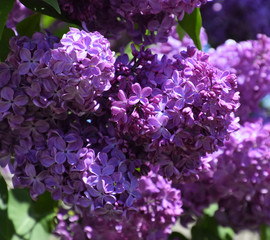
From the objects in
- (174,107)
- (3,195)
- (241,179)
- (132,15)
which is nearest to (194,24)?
(132,15)

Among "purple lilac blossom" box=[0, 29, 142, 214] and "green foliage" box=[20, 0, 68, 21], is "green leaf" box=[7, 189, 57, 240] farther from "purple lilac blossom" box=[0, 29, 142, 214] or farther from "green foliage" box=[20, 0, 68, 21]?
"green foliage" box=[20, 0, 68, 21]

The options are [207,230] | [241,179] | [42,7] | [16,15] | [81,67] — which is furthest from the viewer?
[207,230]

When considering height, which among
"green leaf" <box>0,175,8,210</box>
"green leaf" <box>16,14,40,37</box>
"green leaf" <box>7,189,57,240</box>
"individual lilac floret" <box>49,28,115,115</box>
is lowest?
A: "green leaf" <box>7,189,57,240</box>

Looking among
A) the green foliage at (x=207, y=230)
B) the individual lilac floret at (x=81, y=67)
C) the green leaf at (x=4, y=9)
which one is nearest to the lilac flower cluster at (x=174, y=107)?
the individual lilac floret at (x=81, y=67)

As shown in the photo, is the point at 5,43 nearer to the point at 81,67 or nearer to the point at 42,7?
the point at 42,7

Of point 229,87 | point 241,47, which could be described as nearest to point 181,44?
point 241,47

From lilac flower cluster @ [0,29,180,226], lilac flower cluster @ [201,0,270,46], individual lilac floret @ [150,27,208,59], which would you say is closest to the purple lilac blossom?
lilac flower cluster @ [0,29,180,226]

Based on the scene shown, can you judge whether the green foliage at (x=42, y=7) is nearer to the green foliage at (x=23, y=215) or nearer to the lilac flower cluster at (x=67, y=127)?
the lilac flower cluster at (x=67, y=127)
